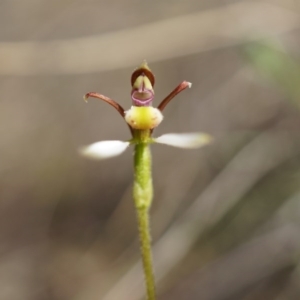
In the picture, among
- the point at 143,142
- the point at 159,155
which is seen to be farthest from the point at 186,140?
the point at 159,155

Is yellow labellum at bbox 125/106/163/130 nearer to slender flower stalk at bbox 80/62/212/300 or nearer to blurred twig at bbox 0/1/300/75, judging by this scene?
slender flower stalk at bbox 80/62/212/300

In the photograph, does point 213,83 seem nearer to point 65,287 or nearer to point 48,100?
point 48,100

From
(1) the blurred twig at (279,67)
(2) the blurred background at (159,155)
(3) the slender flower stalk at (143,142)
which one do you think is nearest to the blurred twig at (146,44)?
(2) the blurred background at (159,155)

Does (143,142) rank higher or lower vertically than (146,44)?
lower

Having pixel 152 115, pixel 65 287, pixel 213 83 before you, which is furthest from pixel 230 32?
pixel 152 115

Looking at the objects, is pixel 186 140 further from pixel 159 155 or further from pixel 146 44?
pixel 146 44

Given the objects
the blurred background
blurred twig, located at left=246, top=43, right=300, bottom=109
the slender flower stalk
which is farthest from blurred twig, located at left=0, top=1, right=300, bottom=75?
the slender flower stalk
